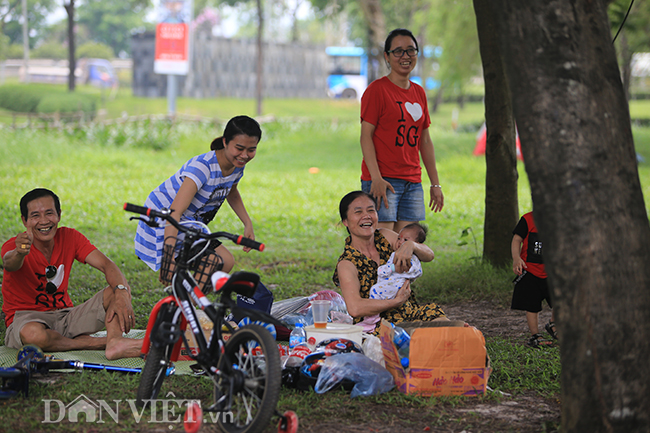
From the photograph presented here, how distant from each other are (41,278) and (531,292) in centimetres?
331

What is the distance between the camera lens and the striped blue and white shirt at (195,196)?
13.9 ft

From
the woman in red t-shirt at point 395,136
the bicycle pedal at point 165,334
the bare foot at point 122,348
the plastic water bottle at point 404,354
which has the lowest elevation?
the bare foot at point 122,348

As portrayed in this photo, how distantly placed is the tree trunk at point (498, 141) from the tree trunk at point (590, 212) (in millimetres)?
3711

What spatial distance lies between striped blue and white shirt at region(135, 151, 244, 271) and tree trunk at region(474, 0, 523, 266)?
297 cm

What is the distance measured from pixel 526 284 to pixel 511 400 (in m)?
1.24

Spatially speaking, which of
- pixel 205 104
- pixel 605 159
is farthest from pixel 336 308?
pixel 205 104

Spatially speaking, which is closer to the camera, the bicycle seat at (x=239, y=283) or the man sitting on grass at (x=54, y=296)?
the bicycle seat at (x=239, y=283)

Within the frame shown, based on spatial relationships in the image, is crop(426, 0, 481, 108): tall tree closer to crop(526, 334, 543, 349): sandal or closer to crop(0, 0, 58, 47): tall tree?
crop(526, 334, 543, 349): sandal

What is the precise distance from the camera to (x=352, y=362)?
141 inches

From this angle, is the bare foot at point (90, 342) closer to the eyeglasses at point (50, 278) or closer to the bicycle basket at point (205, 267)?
the eyeglasses at point (50, 278)

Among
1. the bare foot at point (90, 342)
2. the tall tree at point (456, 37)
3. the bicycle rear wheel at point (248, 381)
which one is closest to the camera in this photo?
the bicycle rear wheel at point (248, 381)

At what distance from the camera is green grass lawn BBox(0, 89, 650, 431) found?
12.6ft

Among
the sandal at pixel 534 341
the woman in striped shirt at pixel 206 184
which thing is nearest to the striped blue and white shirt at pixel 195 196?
the woman in striped shirt at pixel 206 184

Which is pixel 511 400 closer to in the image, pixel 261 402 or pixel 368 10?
pixel 261 402
